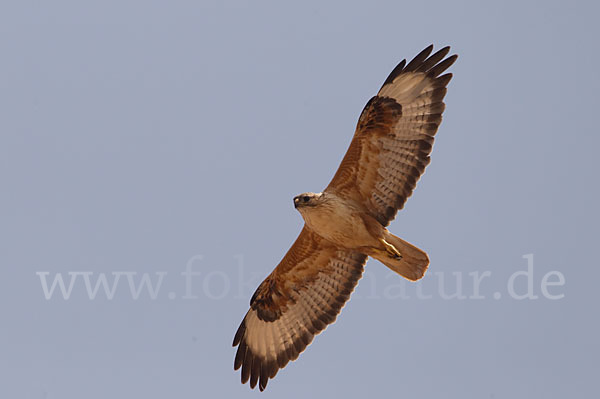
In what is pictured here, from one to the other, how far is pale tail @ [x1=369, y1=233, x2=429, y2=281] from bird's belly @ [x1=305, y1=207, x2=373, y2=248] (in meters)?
0.35

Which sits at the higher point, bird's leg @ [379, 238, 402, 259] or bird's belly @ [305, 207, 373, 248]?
bird's belly @ [305, 207, 373, 248]

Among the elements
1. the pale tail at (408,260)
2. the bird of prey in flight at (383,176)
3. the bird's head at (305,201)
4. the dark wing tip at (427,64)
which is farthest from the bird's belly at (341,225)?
the dark wing tip at (427,64)

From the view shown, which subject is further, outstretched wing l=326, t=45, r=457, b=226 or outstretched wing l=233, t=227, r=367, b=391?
outstretched wing l=233, t=227, r=367, b=391

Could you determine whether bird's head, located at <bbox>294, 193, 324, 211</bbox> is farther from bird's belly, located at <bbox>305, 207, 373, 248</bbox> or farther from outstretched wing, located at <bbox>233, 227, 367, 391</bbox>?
outstretched wing, located at <bbox>233, 227, 367, 391</bbox>

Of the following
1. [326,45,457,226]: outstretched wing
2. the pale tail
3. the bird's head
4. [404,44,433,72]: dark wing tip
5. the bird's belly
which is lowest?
the pale tail

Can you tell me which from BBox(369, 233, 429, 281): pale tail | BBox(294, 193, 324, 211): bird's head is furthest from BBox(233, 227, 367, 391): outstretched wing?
BBox(369, 233, 429, 281): pale tail

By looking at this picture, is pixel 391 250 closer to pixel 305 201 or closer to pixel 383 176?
pixel 383 176

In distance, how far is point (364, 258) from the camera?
44.9 feet

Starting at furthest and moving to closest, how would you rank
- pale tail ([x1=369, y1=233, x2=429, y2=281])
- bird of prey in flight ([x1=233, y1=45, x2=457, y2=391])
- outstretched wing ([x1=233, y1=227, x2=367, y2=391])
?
outstretched wing ([x1=233, y1=227, x2=367, y2=391])
bird of prey in flight ([x1=233, y1=45, x2=457, y2=391])
pale tail ([x1=369, y1=233, x2=429, y2=281])

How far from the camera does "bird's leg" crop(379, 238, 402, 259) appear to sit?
12.6 meters

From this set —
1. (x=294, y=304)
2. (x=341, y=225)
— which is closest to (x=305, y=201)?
(x=341, y=225)

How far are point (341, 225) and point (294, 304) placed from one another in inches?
73.8

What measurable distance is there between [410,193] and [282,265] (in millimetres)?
2231

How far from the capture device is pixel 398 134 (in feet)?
41.9
